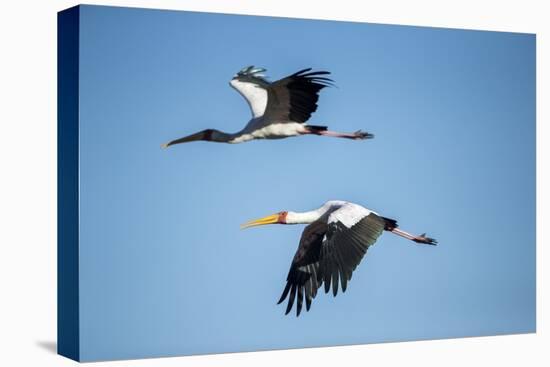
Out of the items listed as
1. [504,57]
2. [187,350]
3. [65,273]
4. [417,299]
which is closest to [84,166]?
[65,273]

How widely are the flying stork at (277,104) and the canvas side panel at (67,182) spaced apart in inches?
37.0

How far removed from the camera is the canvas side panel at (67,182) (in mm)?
8875

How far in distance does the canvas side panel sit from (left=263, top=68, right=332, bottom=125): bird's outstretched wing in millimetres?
1444

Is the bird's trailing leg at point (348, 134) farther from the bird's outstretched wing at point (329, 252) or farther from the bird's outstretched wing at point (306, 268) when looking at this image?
the bird's outstretched wing at point (306, 268)

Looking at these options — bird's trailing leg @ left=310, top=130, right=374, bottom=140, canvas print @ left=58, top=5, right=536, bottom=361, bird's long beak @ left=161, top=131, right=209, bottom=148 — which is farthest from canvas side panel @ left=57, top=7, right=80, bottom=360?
bird's trailing leg @ left=310, top=130, right=374, bottom=140

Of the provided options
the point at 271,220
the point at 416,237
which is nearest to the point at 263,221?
the point at 271,220

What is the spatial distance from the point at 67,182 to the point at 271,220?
1521mm

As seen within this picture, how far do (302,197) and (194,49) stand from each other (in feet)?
4.48

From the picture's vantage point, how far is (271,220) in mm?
9477

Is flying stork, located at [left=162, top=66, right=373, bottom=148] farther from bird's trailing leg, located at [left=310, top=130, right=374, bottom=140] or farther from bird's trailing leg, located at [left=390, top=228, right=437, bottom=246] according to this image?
bird's trailing leg, located at [left=390, top=228, right=437, bottom=246]

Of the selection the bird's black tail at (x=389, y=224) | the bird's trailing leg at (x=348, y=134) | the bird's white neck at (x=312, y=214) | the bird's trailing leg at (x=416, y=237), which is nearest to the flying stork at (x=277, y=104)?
the bird's trailing leg at (x=348, y=134)

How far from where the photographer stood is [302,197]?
31.4ft

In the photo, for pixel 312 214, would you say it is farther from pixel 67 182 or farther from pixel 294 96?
pixel 67 182

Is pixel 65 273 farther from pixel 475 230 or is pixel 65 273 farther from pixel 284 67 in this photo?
pixel 475 230
